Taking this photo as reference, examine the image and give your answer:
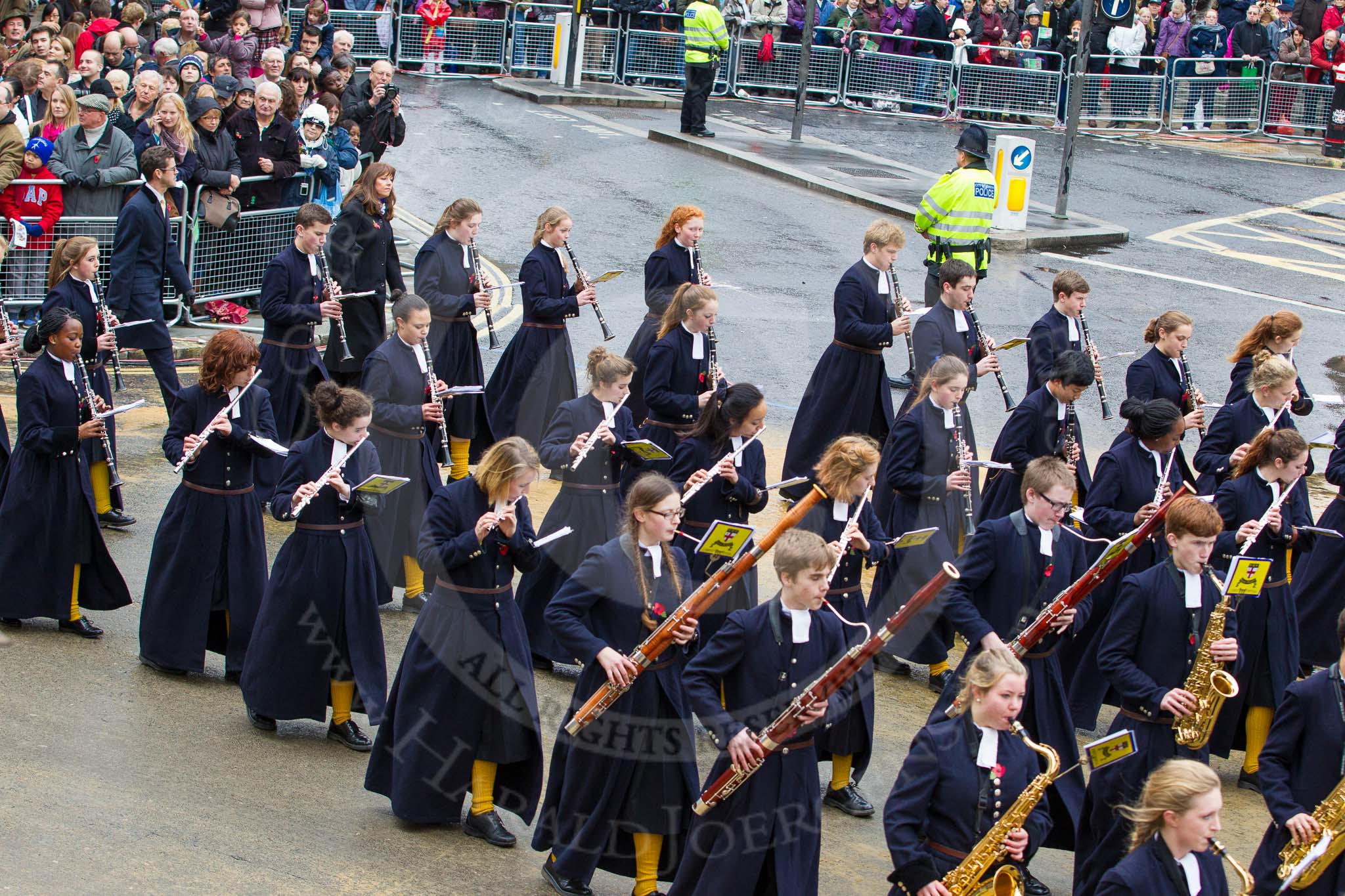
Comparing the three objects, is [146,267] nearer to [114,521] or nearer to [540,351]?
[114,521]

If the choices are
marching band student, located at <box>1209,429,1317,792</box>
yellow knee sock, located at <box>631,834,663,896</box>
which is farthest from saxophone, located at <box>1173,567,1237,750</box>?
yellow knee sock, located at <box>631,834,663,896</box>

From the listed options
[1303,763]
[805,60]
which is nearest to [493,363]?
[1303,763]

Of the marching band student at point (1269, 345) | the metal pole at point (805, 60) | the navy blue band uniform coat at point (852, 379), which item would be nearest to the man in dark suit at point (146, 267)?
the navy blue band uniform coat at point (852, 379)

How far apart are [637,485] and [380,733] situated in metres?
1.64

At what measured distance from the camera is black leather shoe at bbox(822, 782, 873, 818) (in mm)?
8016

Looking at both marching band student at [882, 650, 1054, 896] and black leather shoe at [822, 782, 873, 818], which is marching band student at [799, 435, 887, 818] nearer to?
black leather shoe at [822, 782, 873, 818]

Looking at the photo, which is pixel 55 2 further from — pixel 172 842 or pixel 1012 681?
pixel 1012 681

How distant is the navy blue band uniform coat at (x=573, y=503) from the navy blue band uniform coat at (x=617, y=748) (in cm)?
202

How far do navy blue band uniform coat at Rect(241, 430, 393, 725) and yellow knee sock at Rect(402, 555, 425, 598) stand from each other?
1760 millimetres

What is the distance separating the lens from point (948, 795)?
19.7 ft

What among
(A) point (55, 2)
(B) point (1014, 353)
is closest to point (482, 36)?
(A) point (55, 2)

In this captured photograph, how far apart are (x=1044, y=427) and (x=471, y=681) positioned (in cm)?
413

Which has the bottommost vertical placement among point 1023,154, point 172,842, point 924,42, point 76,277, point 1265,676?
point 172,842

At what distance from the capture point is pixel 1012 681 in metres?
5.97
